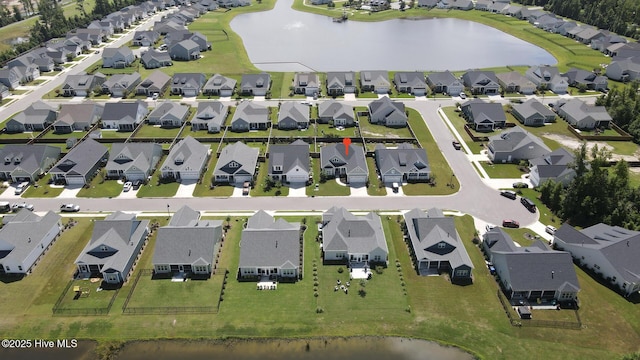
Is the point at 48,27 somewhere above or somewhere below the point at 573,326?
above

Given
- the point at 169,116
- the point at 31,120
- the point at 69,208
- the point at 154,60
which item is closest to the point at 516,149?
the point at 169,116

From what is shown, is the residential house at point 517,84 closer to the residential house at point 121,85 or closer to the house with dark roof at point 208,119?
the house with dark roof at point 208,119

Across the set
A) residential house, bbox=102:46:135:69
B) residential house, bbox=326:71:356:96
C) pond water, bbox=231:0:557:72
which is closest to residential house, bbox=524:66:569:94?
pond water, bbox=231:0:557:72

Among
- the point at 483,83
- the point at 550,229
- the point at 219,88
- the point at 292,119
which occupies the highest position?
the point at 219,88

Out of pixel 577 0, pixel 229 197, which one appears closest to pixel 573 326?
pixel 229 197

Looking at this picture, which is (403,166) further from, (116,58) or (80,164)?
(116,58)

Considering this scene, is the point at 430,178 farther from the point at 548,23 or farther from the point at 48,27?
the point at 48,27
